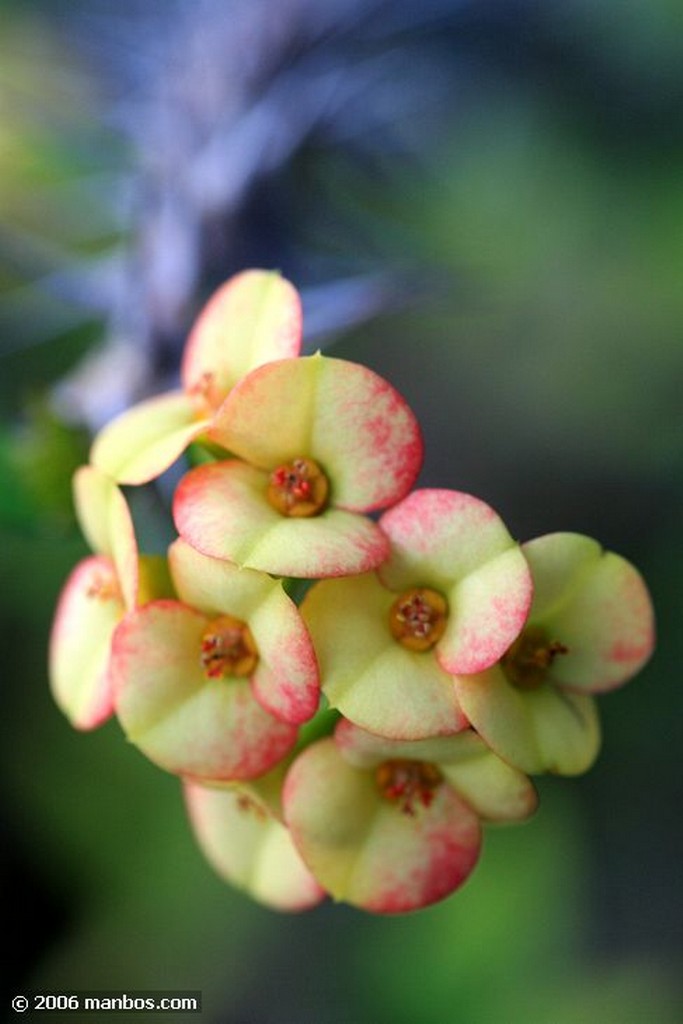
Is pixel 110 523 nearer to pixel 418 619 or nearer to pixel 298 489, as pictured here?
pixel 298 489

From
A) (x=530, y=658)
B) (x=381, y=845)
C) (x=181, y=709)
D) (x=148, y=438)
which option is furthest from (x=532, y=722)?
(x=148, y=438)

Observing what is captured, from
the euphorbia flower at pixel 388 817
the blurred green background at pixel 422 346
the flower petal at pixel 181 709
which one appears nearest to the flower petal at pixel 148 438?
the flower petal at pixel 181 709

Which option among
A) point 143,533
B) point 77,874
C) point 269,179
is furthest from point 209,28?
point 77,874

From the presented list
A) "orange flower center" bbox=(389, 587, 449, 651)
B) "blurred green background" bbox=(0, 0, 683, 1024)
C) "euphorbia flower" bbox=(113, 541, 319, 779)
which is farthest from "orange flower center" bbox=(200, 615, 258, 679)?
"blurred green background" bbox=(0, 0, 683, 1024)

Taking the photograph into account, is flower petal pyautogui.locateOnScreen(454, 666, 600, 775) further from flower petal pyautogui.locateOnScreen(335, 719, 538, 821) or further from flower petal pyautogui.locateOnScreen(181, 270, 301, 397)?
flower petal pyautogui.locateOnScreen(181, 270, 301, 397)

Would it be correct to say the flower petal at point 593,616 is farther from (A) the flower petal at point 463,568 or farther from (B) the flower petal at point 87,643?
(B) the flower petal at point 87,643

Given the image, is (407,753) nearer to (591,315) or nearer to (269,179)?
(269,179)

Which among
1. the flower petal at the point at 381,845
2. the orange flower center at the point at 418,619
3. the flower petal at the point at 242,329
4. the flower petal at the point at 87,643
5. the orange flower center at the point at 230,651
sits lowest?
the flower petal at the point at 381,845
